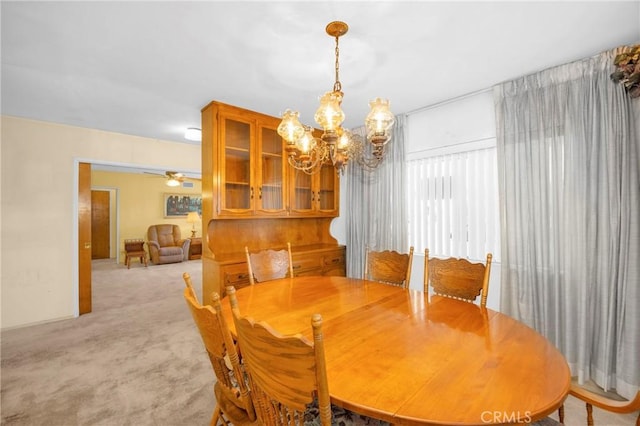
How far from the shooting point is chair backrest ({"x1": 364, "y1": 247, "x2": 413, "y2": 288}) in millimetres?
2287

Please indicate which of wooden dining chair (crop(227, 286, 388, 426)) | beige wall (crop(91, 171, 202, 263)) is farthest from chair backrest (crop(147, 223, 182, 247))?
wooden dining chair (crop(227, 286, 388, 426))

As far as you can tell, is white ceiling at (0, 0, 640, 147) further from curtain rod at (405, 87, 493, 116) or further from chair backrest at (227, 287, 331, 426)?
chair backrest at (227, 287, 331, 426)

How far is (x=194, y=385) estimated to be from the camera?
2221 mm

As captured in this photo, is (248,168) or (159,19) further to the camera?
(248,168)

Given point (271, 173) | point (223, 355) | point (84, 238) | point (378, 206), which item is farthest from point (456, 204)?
Result: point (84, 238)

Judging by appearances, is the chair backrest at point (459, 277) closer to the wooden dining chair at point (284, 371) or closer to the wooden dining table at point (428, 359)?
the wooden dining table at point (428, 359)

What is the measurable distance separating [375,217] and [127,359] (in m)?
3.11

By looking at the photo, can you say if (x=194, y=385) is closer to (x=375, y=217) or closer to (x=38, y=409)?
(x=38, y=409)

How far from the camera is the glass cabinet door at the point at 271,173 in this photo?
3.29 meters

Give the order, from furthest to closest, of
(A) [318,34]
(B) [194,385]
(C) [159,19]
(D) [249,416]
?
1. (B) [194,385]
2. (A) [318,34]
3. (C) [159,19]
4. (D) [249,416]

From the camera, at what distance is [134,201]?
8.13 metres

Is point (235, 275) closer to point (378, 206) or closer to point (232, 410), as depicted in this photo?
point (232, 410)

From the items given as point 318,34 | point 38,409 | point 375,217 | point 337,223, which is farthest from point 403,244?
point 38,409

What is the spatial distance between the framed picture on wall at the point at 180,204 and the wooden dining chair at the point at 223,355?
27.7ft
